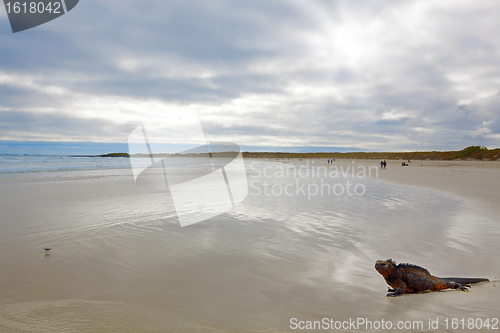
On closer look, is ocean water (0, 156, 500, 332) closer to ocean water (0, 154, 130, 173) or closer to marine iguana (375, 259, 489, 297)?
marine iguana (375, 259, 489, 297)

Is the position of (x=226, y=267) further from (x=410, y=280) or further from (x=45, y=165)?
(x=45, y=165)

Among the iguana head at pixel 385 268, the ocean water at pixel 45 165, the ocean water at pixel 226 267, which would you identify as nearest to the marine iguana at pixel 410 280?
the iguana head at pixel 385 268

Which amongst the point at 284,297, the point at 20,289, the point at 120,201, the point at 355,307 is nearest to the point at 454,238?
the point at 355,307

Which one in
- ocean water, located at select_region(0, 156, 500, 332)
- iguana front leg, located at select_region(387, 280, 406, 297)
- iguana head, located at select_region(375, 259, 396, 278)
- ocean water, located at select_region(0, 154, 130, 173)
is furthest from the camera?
ocean water, located at select_region(0, 154, 130, 173)

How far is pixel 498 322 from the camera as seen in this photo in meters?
3.07

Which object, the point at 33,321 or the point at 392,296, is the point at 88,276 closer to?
the point at 33,321

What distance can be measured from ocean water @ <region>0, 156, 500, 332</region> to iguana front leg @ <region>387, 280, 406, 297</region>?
9cm

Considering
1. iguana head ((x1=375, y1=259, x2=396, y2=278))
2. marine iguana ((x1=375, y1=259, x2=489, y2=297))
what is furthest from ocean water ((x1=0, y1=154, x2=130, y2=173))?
marine iguana ((x1=375, y1=259, x2=489, y2=297))

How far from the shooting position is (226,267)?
4680 millimetres

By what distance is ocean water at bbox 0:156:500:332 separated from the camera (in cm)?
320

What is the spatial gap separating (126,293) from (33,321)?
3.37 feet

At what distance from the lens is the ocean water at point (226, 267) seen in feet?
10.5

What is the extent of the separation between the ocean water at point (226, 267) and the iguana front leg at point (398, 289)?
94mm

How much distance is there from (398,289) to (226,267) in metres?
2.80
